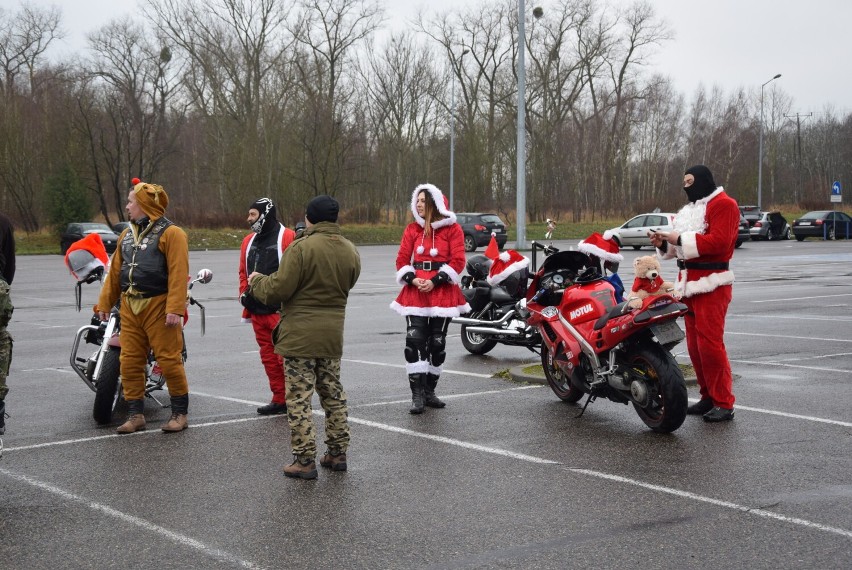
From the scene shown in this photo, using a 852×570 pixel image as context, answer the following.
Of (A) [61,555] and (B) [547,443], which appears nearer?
(A) [61,555]

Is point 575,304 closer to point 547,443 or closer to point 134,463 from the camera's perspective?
point 547,443

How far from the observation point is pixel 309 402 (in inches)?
252

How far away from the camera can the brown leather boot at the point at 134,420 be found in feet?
25.0

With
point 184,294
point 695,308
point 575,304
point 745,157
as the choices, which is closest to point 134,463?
point 184,294

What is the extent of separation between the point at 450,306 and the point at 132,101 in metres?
53.7

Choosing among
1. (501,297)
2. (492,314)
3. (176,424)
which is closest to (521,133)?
(492,314)

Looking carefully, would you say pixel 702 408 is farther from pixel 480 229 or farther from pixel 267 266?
pixel 480 229

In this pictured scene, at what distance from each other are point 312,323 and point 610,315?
7.90 ft

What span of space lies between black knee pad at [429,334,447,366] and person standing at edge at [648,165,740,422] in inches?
74.3

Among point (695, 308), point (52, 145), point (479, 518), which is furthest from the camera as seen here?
point (52, 145)

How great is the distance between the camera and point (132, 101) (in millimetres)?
58562

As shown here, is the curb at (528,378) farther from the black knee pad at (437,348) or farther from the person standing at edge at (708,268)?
the person standing at edge at (708,268)

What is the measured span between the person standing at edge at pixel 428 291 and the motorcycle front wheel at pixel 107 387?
2.22 m

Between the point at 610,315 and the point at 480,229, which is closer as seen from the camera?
the point at 610,315
